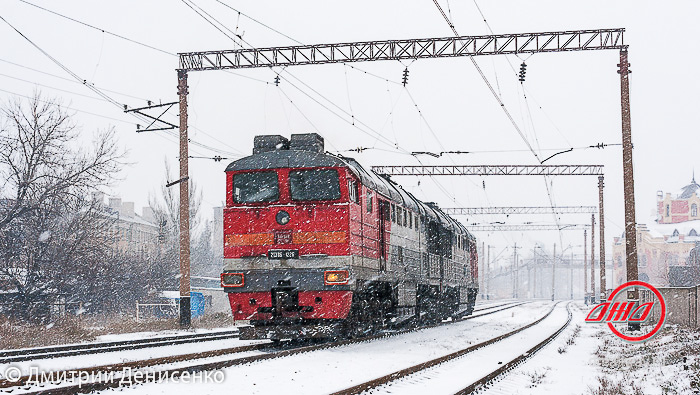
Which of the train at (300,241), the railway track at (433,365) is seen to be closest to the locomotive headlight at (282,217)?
the train at (300,241)

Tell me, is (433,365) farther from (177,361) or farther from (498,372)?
(177,361)

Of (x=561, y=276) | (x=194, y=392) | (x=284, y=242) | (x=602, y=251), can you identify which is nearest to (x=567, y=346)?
(x=284, y=242)

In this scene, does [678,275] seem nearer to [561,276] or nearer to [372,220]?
[372,220]

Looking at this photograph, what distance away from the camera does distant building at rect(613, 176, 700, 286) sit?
108 metres

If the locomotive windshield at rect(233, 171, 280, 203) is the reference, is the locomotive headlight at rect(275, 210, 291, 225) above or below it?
below

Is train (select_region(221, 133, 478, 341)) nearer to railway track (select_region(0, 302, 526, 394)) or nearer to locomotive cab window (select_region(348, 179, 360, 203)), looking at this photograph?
locomotive cab window (select_region(348, 179, 360, 203))

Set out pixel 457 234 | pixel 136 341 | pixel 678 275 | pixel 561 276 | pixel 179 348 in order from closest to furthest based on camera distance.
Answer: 1. pixel 179 348
2. pixel 136 341
3. pixel 457 234
4. pixel 678 275
5. pixel 561 276

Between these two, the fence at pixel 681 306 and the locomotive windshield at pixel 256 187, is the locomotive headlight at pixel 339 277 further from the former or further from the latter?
the fence at pixel 681 306

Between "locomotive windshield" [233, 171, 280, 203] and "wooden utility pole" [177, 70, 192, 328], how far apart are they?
6.59m

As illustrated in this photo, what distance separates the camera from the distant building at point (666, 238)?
4269 inches

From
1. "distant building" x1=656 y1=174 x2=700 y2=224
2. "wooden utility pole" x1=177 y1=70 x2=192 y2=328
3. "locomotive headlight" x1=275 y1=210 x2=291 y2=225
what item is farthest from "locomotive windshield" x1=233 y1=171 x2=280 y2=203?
"distant building" x1=656 y1=174 x2=700 y2=224

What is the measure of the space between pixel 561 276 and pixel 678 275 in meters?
114

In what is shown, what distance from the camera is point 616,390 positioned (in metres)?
9.91

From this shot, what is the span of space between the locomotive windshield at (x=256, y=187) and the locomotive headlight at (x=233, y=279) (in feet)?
5.23
